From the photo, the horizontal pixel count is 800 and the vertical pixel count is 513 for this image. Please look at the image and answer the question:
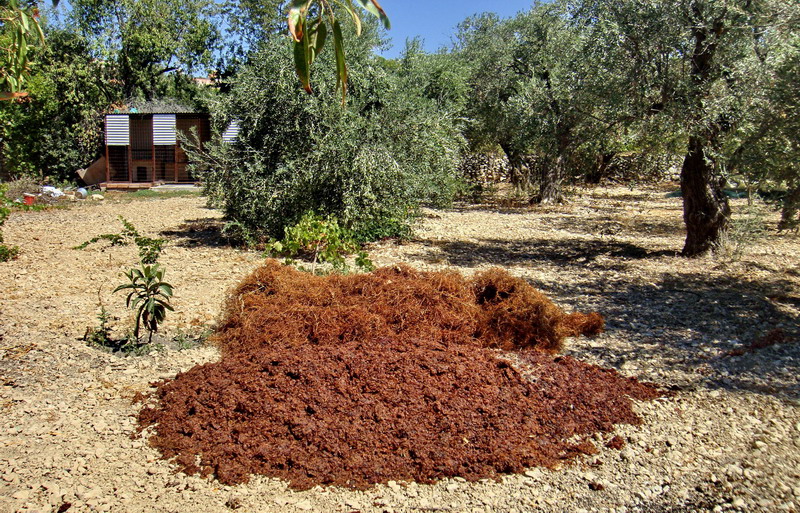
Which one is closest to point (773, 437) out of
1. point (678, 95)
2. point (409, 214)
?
point (678, 95)

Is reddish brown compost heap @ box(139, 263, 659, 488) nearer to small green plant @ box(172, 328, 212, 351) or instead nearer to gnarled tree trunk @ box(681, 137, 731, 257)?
small green plant @ box(172, 328, 212, 351)

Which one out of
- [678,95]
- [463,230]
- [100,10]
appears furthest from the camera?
[100,10]

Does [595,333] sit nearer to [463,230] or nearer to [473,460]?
[473,460]

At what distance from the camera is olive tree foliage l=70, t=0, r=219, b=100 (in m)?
21.1

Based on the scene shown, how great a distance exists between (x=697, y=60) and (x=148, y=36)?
61.4 feet

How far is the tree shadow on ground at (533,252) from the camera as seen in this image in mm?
8719

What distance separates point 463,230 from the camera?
11.5m

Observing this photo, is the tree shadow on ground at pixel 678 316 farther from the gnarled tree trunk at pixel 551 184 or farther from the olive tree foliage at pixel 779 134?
the gnarled tree trunk at pixel 551 184

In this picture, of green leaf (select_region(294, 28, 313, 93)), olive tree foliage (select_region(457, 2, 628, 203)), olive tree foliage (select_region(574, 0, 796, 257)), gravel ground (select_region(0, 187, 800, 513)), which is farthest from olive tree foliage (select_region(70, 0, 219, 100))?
green leaf (select_region(294, 28, 313, 93))

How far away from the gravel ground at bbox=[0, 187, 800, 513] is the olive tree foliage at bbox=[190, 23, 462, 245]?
72 centimetres

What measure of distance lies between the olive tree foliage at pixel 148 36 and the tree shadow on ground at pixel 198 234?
39.1ft

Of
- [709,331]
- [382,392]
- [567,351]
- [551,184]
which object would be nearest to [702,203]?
[709,331]

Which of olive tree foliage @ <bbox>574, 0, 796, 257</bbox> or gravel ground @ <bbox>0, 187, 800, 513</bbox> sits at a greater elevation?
olive tree foliage @ <bbox>574, 0, 796, 257</bbox>

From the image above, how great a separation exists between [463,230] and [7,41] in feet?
35.5
